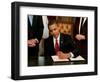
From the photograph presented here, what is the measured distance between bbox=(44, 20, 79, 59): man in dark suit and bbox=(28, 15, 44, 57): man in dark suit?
4 cm

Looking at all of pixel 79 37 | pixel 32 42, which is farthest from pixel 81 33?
pixel 32 42

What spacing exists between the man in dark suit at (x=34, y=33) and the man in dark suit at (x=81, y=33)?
0.16 meters

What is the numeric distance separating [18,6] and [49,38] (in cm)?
18

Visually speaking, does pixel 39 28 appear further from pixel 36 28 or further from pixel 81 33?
pixel 81 33

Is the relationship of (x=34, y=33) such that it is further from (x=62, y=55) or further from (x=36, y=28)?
(x=62, y=55)

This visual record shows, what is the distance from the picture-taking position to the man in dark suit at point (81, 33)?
4.01 ft

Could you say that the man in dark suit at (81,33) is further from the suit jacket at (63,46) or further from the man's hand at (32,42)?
the man's hand at (32,42)

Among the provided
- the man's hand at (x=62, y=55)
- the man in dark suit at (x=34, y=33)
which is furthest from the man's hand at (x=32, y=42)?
the man's hand at (x=62, y=55)

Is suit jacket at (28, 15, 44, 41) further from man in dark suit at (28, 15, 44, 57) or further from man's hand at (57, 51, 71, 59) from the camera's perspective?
man's hand at (57, 51, 71, 59)

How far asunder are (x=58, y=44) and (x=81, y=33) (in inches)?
4.8

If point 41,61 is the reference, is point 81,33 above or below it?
above

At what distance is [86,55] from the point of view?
1.25 metres

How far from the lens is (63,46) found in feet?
3.92

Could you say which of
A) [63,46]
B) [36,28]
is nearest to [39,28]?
[36,28]
